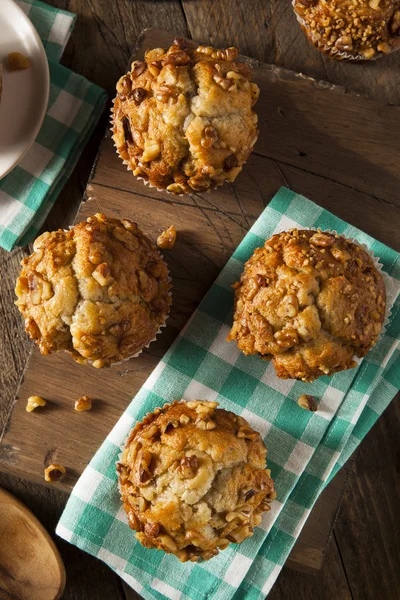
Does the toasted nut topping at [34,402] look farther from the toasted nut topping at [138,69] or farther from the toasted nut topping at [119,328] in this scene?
the toasted nut topping at [138,69]

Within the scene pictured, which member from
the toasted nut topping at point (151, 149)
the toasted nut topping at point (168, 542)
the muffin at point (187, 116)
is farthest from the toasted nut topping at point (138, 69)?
the toasted nut topping at point (168, 542)

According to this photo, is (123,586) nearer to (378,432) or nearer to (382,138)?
(378,432)

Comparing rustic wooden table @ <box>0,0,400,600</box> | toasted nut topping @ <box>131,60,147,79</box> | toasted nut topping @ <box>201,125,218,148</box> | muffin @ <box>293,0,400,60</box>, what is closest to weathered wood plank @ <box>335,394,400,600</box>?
rustic wooden table @ <box>0,0,400,600</box>

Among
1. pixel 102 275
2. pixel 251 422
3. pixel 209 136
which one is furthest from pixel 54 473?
pixel 209 136

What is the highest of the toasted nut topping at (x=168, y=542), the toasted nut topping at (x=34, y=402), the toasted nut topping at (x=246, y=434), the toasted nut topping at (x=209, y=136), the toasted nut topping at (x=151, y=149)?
the toasted nut topping at (x=209, y=136)

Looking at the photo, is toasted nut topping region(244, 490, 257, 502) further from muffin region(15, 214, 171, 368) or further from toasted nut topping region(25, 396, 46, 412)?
toasted nut topping region(25, 396, 46, 412)

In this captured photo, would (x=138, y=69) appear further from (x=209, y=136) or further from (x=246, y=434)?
(x=246, y=434)
